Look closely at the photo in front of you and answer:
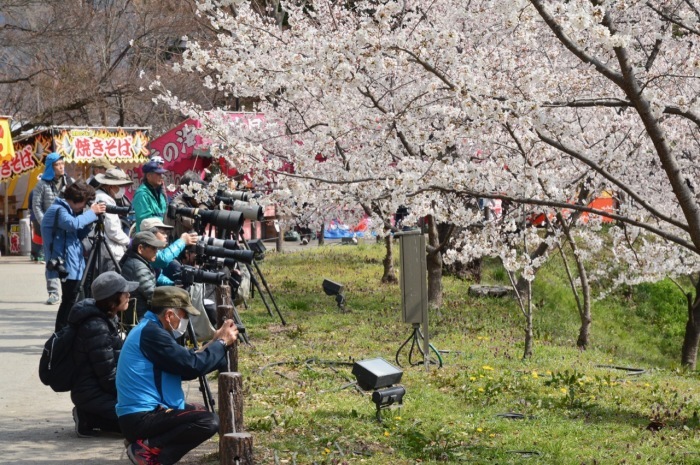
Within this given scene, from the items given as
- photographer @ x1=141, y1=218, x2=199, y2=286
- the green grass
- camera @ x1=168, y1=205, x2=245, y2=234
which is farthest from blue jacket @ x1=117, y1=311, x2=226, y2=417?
camera @ x1=168, y1=205, x2=245, y2=234

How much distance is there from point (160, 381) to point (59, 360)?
1088 millimetres

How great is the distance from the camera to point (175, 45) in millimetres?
27234

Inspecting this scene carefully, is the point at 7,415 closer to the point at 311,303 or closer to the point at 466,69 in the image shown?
the point at 466,69

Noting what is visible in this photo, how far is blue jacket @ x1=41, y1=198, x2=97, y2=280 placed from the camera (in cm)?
966

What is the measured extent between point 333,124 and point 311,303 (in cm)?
584

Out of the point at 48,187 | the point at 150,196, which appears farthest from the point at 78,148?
the point at 150,196

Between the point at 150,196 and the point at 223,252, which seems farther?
the point at 150,196

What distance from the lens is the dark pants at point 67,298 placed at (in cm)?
959

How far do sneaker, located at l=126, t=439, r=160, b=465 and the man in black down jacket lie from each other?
38.3 inches

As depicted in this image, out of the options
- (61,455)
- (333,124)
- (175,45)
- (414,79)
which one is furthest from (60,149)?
(61,455)

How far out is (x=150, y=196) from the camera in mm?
9680

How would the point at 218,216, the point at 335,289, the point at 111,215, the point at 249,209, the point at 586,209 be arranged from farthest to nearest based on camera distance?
the point at 335,289 → the point at 111,215 → the point at 249,209 → the point at 218,216 → the point at 586,209

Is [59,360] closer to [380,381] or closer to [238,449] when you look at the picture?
[380,381]

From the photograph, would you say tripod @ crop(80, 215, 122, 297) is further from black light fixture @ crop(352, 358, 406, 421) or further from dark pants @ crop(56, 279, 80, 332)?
black light fixture @ crop(352, 358, 406, 421)
